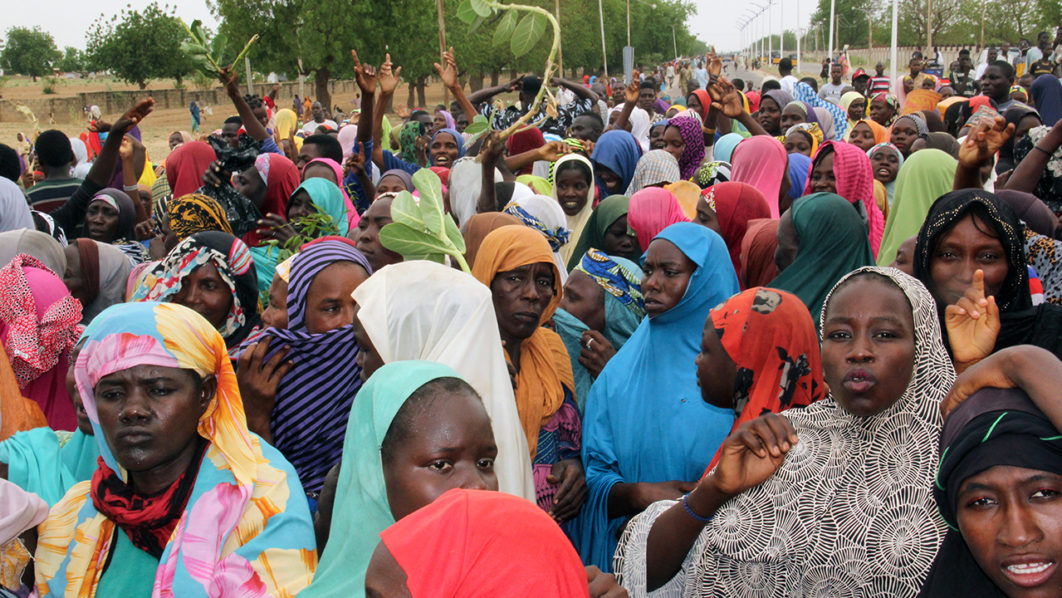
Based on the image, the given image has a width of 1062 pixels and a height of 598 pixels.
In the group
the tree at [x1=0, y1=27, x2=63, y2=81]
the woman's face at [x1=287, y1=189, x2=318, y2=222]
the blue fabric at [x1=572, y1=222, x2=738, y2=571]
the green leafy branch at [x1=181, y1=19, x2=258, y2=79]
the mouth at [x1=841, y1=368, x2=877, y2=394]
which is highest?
the tree at [x1=0, y1=27, x2=63, y2=81]

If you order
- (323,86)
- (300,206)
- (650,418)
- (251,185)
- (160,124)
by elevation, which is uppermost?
(323,86)

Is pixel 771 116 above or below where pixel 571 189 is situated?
above

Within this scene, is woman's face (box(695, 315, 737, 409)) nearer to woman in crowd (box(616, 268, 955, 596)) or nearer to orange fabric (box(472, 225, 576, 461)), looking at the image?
woman in crowd (box(616, 268, 955, 596))

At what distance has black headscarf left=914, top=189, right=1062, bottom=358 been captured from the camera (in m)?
2.94

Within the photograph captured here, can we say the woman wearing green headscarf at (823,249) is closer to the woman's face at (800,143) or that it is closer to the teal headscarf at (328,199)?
the teal headscarf at (328,199)

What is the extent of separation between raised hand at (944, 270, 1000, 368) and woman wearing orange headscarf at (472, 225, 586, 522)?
4.34 feet

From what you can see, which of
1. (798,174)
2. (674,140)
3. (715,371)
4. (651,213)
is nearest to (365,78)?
(651,213)

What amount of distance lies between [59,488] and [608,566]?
1855 millimetres

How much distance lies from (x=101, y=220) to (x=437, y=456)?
4.45m

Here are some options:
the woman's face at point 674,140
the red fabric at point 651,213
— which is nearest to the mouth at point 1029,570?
the red fabric at point 651,213

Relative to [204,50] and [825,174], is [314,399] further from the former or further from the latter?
[825,174]

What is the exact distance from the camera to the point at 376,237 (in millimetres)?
4375

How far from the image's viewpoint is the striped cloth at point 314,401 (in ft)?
9.45

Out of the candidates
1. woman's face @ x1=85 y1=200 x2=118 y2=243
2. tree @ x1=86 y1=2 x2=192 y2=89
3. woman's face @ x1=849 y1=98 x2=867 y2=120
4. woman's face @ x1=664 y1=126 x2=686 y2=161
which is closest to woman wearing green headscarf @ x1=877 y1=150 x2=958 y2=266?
A: woman's face @ x1=664 y1=126 x2=686 y2=161
